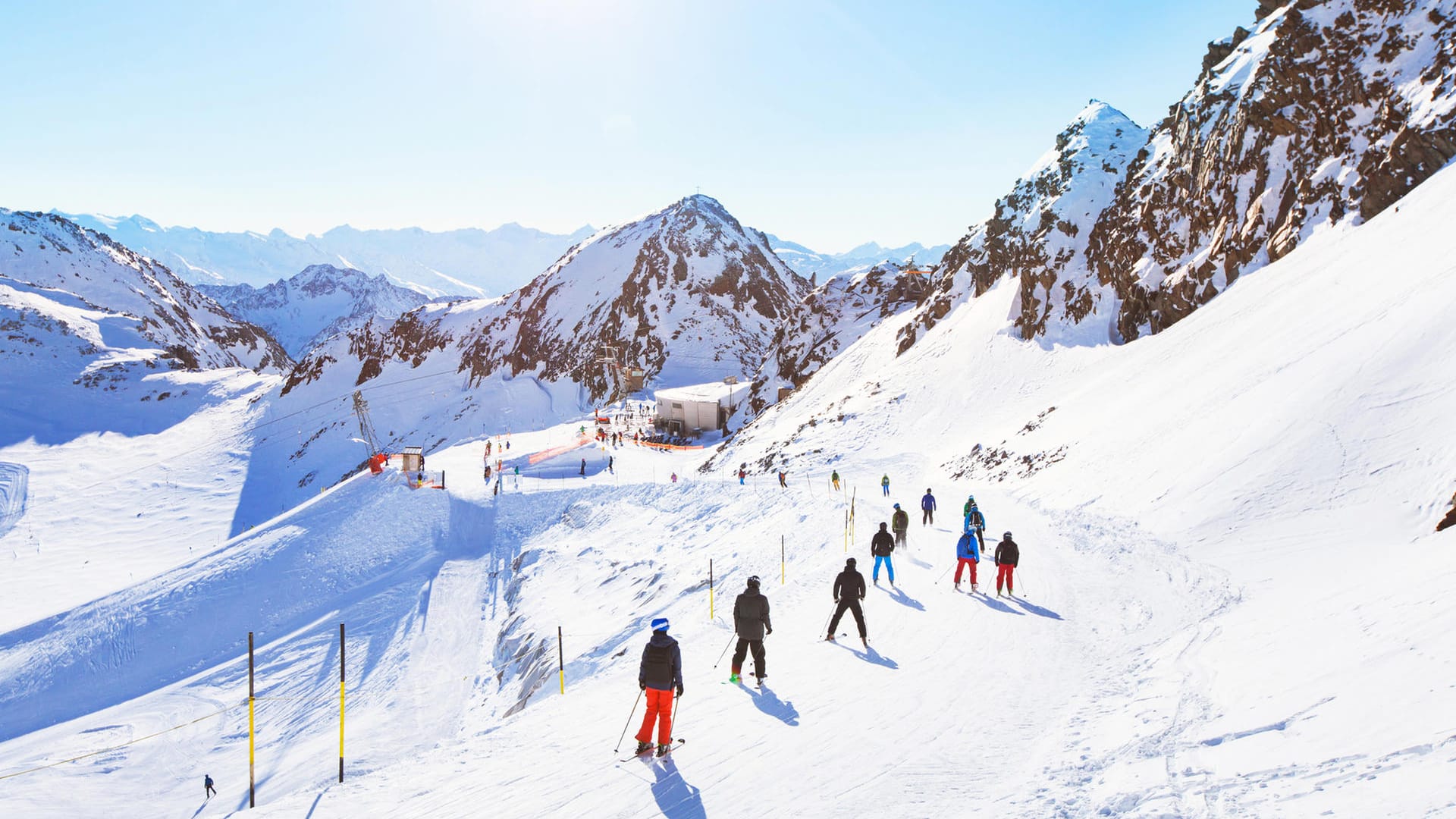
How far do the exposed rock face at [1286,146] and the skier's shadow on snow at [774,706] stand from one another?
115 ft

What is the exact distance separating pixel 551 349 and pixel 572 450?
51.6 meters

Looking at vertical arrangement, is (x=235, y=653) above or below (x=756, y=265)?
below

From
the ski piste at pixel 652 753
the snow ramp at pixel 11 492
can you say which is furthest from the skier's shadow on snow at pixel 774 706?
the snow ramp at pixel 11 492

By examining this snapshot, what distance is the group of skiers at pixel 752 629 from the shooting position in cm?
805

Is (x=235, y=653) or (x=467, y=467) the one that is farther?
(x=467, y=467)

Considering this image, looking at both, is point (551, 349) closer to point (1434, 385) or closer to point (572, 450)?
point (572, 450)

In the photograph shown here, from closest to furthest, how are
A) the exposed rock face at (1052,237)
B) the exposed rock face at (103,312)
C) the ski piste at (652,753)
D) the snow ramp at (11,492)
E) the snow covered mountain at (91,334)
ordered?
the ski piste at (652,753), the exposed rock face at (1052,237), the snow ramp at (11,492), the snow covered mountain at (91,334), the exposed rock face at (103,312)

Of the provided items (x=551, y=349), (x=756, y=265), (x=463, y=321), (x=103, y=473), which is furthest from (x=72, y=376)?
(x=756, y=265)

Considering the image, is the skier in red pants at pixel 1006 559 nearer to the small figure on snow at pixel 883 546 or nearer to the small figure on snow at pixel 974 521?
the small figure on snow at pixel 974 521

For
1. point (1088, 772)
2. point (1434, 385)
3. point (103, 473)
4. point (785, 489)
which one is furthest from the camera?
point (103, 473)

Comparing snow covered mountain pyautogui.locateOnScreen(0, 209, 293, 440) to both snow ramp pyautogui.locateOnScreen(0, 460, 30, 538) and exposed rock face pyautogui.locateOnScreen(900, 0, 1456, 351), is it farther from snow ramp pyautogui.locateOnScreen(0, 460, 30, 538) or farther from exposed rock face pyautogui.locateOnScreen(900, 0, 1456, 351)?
exposed rock face pyautogui.locateOnScreen(900, 0, 1456, 351)

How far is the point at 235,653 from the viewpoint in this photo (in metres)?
24.6

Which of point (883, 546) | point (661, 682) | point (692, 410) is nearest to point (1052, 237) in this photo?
point (692, 410)

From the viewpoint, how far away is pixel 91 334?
108m
